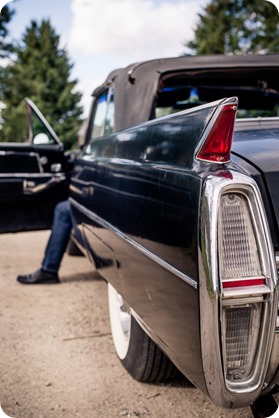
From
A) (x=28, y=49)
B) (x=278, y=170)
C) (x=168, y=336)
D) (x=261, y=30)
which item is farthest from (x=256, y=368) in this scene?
(x=28, y=49)

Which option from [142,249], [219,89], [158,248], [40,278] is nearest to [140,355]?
[142,249]

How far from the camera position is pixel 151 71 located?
2.97m

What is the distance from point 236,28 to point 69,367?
83.3ft

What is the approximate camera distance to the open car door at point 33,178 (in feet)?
15.2

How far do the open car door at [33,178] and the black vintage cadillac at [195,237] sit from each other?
180 centimetres

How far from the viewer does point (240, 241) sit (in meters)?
1.60

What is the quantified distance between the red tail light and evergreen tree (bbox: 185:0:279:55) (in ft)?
67.0

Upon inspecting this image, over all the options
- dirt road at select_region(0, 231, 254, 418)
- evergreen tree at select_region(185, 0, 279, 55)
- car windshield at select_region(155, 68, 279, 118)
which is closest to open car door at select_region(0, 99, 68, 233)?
dirt road at select_region(0, 231, 254, 418)

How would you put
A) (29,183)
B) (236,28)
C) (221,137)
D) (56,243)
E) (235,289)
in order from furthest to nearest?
(236,28)
(29,183)
(56,243)
(221,137)
(235,289)

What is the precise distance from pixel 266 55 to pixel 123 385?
2.15 metres

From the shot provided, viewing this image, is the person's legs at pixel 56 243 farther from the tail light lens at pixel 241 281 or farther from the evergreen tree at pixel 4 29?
the evergreen tree at pixel 4 29

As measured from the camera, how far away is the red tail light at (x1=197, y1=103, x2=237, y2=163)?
1.66 m

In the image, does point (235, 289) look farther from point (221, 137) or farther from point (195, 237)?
point (221, 137)

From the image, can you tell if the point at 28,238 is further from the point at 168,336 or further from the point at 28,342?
the point at 168,336
